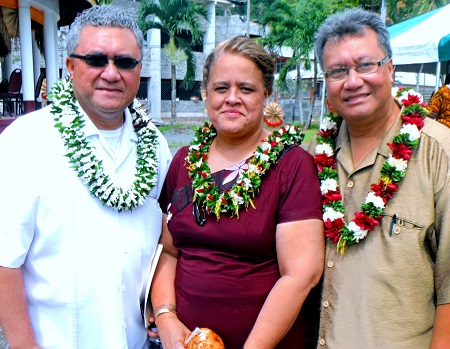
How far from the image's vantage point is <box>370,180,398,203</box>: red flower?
214 centimetres

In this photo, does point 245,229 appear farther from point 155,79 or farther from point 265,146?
point 155,79

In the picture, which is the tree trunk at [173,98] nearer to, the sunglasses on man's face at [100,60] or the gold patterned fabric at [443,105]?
the gold patterned fabric at [443,105]

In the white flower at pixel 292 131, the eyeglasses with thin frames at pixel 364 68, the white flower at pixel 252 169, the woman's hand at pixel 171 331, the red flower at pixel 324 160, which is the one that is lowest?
the woman's hand at pixel 171 331

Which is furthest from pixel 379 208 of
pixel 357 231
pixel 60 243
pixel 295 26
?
pixel 295 26

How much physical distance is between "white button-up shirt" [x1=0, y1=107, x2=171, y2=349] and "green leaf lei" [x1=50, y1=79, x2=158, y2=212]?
0.14ft

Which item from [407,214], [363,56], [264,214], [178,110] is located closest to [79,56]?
[264,214]

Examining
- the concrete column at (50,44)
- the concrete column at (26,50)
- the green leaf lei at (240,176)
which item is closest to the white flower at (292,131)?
the green leaf lei at (240,176)

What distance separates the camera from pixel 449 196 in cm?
200

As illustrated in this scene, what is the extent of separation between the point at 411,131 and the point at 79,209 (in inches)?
62.9

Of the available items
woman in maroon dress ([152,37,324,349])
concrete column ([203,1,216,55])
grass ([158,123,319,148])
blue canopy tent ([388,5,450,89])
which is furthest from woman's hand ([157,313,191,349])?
concrete column ([203,1,216,55])

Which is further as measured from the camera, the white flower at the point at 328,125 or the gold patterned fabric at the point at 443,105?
the gold patterned fabric at the point at 443,105

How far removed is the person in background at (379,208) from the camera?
6.81 ft

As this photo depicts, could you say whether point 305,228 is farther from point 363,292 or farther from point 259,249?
point 363,292

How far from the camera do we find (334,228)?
2.26 meters
